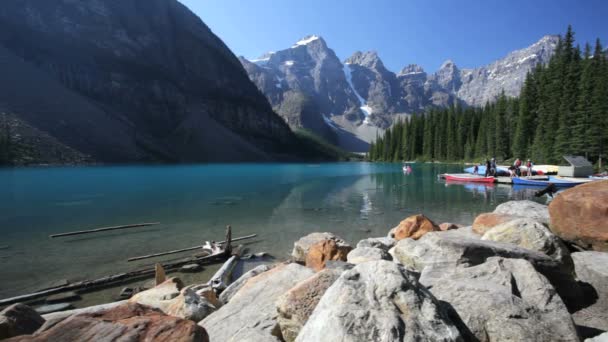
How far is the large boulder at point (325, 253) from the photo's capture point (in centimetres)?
965

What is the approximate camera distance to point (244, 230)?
714 inches

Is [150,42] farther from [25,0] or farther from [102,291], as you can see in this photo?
[102,291]

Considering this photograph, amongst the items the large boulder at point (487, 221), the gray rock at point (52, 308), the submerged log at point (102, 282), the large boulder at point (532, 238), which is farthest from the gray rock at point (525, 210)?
the gray rock at point (52, 308)

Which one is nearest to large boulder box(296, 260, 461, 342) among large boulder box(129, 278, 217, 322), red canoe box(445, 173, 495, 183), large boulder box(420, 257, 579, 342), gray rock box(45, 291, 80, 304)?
large boulder box(420, 257, 579, 342)

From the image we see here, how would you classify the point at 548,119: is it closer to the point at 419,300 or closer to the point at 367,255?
the point at 367,255

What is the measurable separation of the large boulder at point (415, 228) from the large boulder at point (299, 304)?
8556mm

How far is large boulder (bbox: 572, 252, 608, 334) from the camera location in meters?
5.36

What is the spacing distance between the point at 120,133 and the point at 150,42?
273ft

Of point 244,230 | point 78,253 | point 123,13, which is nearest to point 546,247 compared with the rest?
point 244,230

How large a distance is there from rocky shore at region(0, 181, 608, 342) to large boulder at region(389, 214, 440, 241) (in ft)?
14.3

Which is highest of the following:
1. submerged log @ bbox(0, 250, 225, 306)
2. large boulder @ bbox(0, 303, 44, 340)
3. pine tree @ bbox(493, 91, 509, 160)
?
pine tree @ bbox(493, 91, 509, 160)

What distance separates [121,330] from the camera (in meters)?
3.34

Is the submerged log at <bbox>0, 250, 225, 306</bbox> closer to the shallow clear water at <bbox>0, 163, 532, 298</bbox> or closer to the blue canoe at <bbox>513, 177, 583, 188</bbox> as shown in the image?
the shallow clear water at <bbox>0, 163, 532, 298</bbox>

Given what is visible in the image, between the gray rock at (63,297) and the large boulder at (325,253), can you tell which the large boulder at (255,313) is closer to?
the large boulder at (325,253)
